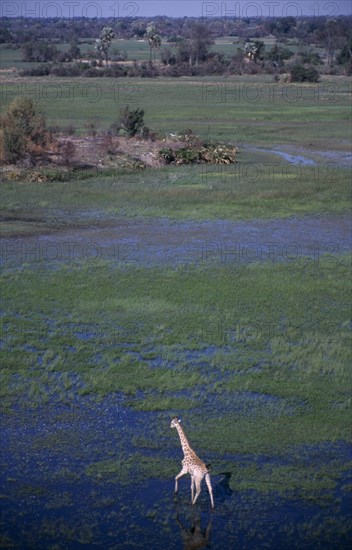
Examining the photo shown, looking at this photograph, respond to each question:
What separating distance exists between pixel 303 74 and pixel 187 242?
50229mm

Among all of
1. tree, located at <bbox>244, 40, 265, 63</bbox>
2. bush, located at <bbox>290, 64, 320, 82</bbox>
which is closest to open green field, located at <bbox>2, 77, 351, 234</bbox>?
bush, located at <bbox>290, 64, 320, 82</bbox>

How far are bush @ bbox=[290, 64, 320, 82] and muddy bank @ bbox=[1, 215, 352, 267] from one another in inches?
1814

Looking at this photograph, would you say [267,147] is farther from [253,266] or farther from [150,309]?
[150,309]

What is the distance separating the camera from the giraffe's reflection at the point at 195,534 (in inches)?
414

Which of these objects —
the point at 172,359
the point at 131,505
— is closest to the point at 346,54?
the point at 172,359

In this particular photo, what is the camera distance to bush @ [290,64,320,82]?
232 feet

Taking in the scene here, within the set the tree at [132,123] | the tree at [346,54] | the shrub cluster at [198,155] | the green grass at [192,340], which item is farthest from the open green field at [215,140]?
the tree at [346,54]

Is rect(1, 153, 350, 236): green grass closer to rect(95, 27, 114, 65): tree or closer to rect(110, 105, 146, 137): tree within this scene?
rect(110, 105, 146, 137): tree

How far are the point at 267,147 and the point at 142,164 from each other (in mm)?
8683

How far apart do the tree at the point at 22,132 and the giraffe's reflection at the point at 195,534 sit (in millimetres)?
26234

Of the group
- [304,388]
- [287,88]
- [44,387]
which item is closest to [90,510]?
[44,387]

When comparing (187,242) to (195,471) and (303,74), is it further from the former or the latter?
(303,74)

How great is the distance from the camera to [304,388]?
14570 millimetres

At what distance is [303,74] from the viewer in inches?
2783
